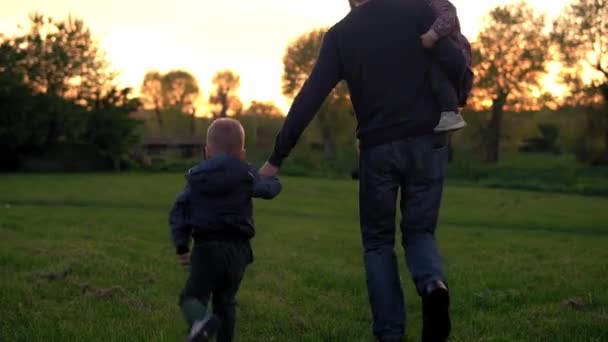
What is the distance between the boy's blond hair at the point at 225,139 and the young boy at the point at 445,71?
1260 mm

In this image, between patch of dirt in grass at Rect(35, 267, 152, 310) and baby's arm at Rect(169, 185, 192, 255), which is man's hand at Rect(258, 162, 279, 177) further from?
patch of dirt in grass at Rect(35, 267, 152, 310)

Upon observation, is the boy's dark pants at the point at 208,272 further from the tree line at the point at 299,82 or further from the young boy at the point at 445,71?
the tree line at the point at 299,82

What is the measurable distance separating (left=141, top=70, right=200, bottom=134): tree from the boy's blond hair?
256ft

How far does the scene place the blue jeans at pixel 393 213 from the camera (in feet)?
13.2

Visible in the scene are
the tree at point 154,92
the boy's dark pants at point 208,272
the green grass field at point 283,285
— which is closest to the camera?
the boy's dark pants at point 208,272

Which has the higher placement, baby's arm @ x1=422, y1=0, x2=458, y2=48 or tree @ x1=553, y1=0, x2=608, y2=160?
tree @ x1=553, y1=0, x2=608, y2=160

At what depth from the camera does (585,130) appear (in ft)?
180

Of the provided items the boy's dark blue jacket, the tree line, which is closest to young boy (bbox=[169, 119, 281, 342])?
the boy's dark blue jacket

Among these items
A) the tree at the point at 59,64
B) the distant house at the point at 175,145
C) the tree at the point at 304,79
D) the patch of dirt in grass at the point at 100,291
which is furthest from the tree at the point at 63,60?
the patch of dirt in grass at the point at 100,291

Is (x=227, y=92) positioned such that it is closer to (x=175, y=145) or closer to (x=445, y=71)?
(x=175, y=145)

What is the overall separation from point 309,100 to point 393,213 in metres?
0.93

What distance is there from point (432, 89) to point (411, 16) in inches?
18.9

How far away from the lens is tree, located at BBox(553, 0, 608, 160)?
160 ft

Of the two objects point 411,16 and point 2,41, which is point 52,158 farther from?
point 411,16
